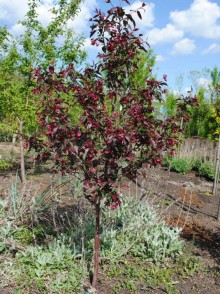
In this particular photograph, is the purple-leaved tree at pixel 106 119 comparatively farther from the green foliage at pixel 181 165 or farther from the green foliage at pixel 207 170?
the green foliage at pixel 181 165

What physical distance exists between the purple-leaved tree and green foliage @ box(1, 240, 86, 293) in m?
0.89

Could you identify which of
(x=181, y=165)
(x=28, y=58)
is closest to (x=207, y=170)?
(x=181, y=165)

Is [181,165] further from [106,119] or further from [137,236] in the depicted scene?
[106,119]

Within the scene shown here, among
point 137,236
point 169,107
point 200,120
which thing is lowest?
point 137,236

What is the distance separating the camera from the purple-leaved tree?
2898 millimetres

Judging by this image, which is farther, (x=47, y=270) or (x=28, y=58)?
(x=28, y=58)

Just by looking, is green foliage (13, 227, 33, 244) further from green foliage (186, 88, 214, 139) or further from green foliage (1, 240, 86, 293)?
green foliage (186, 88, 214, 139)

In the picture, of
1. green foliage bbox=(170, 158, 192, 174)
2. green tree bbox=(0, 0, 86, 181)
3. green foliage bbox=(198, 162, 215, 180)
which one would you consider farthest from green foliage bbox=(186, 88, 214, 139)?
green tree bbox=(0, 0, 86, 181)

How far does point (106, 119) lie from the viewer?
9.64 feet

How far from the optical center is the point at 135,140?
2.92 metres

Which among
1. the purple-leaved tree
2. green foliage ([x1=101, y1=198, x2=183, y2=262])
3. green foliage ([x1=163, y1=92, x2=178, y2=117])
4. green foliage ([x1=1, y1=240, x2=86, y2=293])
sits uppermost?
green foliage ([x1=163, y1=92, x2=178, y2=117])

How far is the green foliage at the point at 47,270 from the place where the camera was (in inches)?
134

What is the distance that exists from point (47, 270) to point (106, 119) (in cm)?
164

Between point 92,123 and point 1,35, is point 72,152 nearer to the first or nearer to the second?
point 92,123
